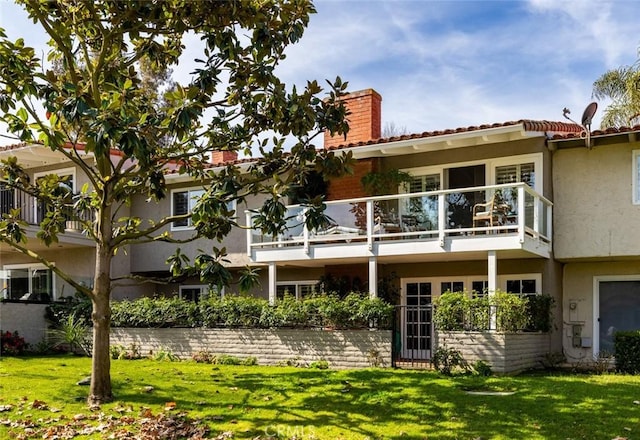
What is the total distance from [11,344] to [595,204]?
52.2 feet

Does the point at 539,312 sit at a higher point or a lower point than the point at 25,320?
higher

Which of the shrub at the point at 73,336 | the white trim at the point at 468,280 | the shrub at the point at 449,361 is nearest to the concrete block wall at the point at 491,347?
the shrub at the point at 449,361

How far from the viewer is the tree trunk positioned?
422 inches

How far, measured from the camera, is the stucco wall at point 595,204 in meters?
16.2

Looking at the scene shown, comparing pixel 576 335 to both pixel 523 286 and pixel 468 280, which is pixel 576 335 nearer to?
pixel 523 286

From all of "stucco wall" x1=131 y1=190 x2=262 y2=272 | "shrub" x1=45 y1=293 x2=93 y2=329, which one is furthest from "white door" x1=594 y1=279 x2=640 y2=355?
"shrub" x1=45 y1=293 x2=93 y2=329

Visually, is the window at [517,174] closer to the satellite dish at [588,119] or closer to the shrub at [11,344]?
the satellite dish at [588,119]

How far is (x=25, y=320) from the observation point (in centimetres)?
1908

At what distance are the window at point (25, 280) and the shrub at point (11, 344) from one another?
16.4 feet

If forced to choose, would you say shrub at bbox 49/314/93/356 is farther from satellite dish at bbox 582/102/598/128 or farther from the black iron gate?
satellite dish at bbox 582/102/598/128

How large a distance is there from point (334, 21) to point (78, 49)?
186 inches

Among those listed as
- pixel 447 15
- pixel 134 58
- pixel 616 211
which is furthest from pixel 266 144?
pixel 616 211

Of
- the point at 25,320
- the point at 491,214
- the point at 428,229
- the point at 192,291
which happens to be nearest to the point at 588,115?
the point at 491,214

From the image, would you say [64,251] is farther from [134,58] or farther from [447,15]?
[447,15]
